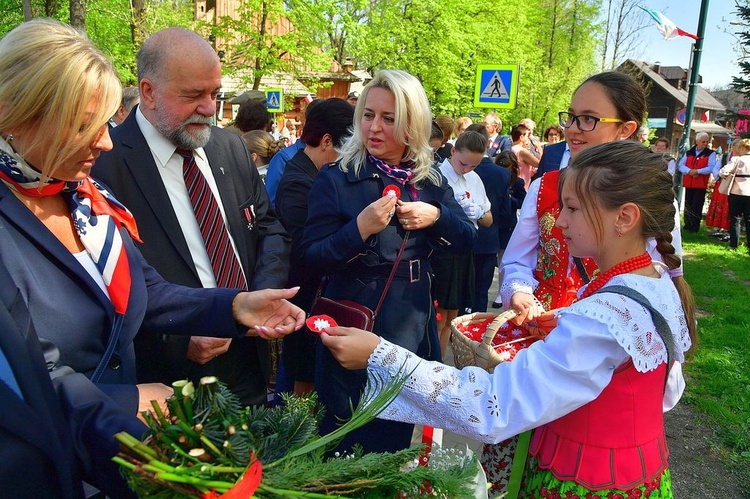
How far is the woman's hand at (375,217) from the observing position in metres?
2.51

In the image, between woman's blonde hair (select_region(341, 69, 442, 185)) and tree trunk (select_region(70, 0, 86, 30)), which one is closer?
woman's blonde hair (select_region(341, 69, 442, 185))

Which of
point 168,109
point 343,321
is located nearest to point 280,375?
point 343,321

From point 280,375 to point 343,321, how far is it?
4.74ft

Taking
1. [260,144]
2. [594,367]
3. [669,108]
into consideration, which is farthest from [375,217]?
[669,108]

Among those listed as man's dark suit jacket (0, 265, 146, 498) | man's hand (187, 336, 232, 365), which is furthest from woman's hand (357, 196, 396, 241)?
man's dark suit jacket (0, 265, 146, 498)

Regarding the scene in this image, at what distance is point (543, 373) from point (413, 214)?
1.23 metres

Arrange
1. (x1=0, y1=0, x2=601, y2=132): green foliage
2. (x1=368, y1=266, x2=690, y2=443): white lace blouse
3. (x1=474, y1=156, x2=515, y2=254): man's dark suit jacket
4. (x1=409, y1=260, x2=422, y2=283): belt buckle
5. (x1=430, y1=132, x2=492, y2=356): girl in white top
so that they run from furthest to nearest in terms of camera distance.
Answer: (x1=0, y1=0, x2=601, y2=132): green foliage
(x1=474, y1=156, x2=515, y2=254): man's dark suit jacket
(x1=430, y1=132, x2=492, y2=356): girl in white top
(x1=409, y1=260, x2=422, y2=283): belt buckle
(x1=368, y1=266, x2=690, y2=443): white lace blouse

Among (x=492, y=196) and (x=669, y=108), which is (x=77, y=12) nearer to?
(x=492, y=196)

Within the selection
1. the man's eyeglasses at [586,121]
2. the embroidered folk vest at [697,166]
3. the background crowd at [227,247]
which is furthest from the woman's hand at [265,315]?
the embroidered folk vest at [697,166]

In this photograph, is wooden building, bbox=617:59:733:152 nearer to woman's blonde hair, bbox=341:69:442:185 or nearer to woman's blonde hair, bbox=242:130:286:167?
woman's blonde hair, bbox=242:130:286:167

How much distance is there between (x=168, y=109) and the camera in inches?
100

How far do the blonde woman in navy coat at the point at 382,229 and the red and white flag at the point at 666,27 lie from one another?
35.6 ft

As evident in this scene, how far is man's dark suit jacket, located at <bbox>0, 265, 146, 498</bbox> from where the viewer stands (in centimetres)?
120

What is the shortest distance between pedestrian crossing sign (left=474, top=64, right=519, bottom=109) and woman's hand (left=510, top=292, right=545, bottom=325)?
876cm
